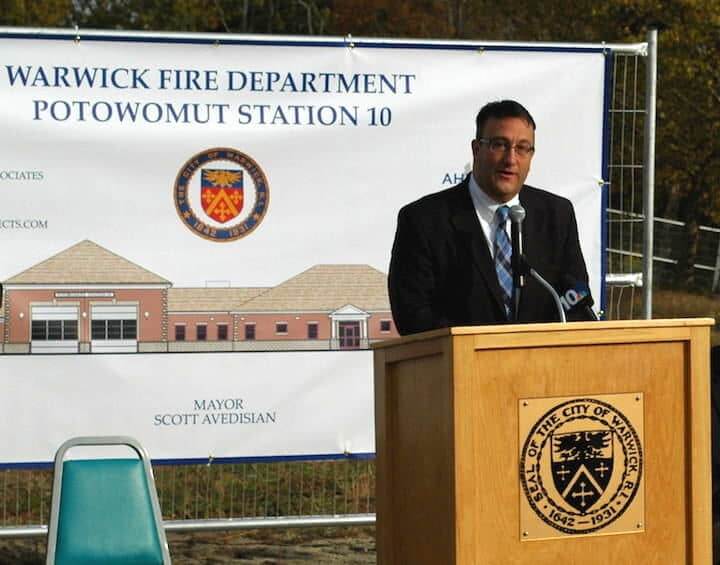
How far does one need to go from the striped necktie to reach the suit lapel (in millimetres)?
25

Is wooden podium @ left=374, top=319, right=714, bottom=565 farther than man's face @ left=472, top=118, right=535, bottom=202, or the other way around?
man's face @ left=472, top=118, right=535, bottom=202

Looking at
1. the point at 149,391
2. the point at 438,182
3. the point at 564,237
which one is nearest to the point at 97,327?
the point at 149,391

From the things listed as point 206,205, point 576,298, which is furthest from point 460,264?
point 206,205

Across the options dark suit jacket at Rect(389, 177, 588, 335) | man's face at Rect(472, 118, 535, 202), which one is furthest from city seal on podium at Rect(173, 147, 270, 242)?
man's face at Rect(472, 118, 535, 202)

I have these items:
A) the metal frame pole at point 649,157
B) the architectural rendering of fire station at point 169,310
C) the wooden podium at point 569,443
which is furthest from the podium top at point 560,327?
the metal frame pole at point 649,157

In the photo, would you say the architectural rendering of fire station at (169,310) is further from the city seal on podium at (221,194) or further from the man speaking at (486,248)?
the man speaking at (486,248)

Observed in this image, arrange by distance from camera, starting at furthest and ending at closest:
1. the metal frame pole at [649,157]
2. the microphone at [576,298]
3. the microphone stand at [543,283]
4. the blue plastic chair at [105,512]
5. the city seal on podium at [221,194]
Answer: the metal frame pole at [649,157] < the city seal on podium at [221,194] < the blue plastic chair at [105,512] < the microphone at [576,298] < the microphone stand at [543,283]

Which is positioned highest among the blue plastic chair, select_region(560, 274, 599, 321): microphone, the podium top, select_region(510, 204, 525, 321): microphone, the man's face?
the man's face

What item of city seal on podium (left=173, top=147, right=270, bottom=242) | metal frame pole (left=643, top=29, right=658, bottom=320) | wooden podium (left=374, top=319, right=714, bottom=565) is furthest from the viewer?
metal frame pole (left=643, top=29, right=658, bottom=320)

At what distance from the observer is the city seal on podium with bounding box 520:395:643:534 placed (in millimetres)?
4176

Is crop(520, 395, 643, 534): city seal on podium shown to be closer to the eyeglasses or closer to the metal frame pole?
the eyeglasses

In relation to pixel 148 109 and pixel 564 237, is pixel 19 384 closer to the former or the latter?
pixel 148 109

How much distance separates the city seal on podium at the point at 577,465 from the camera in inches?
164

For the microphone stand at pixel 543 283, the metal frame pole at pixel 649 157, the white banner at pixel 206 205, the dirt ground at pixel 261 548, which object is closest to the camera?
the microphone stand at pixel 543 283
